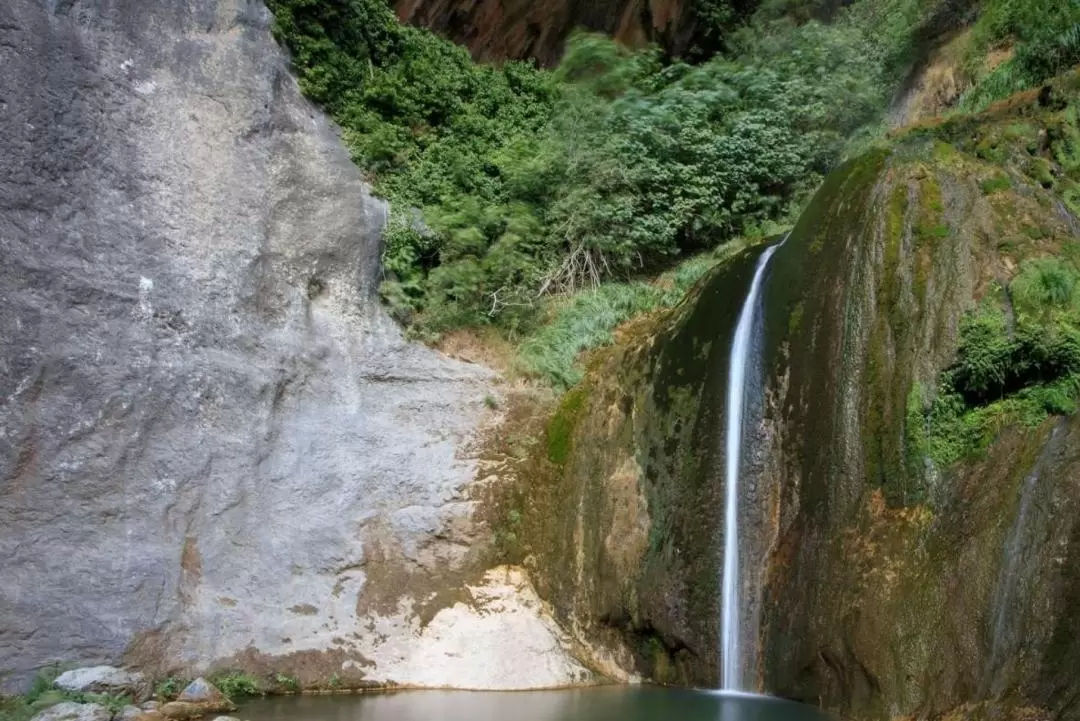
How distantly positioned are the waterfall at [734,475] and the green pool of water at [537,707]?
16.4 inches

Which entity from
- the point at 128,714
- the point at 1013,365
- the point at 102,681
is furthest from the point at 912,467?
the point at 102,681

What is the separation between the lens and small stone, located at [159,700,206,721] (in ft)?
29.2

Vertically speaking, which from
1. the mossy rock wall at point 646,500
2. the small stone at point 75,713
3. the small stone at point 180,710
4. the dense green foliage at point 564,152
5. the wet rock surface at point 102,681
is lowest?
the small stone at point 180,710

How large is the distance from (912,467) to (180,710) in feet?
22.8

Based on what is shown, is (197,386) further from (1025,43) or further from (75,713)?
(1025,43)

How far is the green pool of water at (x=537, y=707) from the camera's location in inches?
321

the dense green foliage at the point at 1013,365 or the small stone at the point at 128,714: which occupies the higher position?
the dense green foliage at the point at 1013,365

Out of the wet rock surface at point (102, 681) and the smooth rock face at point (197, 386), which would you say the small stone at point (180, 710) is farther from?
the smooth rock face at point (197, 386)

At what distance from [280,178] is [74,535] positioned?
5742 millimetres

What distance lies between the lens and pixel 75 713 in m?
8.43

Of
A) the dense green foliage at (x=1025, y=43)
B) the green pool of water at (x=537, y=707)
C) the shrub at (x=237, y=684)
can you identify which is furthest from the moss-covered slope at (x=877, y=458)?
the shrub at (x=237, y=684)

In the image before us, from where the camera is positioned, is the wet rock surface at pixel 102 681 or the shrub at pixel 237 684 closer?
the wet rock surface at pixel 102 681

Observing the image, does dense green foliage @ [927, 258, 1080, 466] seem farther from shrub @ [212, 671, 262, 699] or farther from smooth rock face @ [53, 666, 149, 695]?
smooth rock face @ [53, 666, 149, 695]

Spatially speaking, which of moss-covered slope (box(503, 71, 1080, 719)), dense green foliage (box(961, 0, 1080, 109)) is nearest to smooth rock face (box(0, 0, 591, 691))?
moss-covered slope (box(503, 71, 1080, 719))
